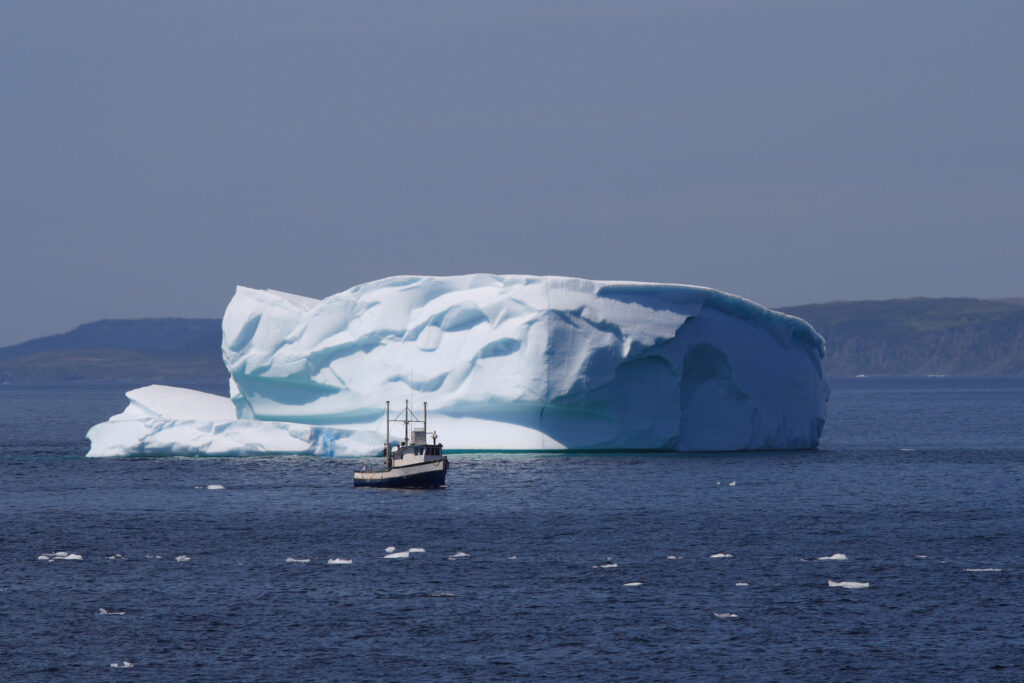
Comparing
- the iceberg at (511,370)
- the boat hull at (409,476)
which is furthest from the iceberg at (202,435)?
the boat hull at (409,476)

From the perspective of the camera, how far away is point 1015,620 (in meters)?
19.6

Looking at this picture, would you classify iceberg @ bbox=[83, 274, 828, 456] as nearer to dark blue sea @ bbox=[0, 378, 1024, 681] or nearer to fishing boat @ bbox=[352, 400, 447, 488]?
dark blue sea @ bbox=[0, 378, 1024, 681]

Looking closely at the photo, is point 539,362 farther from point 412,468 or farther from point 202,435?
point 202,435

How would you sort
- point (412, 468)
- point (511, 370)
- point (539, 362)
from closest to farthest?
1. point (412, 468)
2. point (539, 362)
3. point (511, 370)

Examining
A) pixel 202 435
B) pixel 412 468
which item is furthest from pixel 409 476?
pixel 202 435

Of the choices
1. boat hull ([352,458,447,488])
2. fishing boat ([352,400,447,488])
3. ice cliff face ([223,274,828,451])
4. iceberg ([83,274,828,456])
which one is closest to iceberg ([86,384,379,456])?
iceberg ([83,274,828,456])

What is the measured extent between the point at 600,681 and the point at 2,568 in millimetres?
12852

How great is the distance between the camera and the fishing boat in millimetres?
36525

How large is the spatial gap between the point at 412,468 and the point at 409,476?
0.87ft

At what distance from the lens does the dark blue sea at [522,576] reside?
17750mm

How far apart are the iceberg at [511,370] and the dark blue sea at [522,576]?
60.1 inches

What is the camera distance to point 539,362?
3853 centimetres

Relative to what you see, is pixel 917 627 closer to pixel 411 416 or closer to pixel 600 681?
pixel 600 681

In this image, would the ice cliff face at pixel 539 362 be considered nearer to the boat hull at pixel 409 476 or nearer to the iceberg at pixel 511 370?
the iceberg at pixel 511 370
